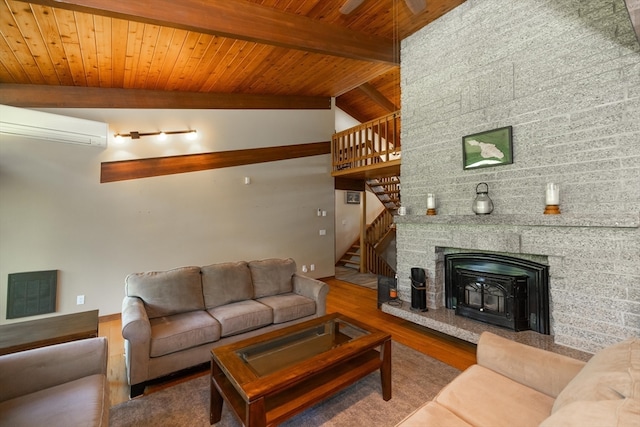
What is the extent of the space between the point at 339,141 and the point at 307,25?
9.58 ft

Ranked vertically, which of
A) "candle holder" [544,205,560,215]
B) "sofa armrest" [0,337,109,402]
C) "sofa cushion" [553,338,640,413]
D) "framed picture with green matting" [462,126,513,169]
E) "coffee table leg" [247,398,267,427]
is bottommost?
"coffee table leg" [247,398,267,427]

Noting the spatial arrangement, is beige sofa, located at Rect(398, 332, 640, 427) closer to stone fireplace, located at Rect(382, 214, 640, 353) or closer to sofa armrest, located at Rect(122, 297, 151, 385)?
stone fireplace, located at Rect(382, 214, 640, 353)

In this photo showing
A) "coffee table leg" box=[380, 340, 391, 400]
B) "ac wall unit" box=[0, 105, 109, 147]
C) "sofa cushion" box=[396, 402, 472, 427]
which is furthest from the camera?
"ac wall unit" box=[0, 105, 109, 147]

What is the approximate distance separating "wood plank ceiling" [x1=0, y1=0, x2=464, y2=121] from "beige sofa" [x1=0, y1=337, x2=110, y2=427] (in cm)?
253

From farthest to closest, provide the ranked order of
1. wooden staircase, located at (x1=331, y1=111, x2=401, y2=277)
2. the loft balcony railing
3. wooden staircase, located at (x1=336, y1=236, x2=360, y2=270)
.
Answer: wooden staircase, located at (x1=336, y1=236, x2=360, y2=270) → the loft balcony railing → wooden staircase, located at (x1=331, y1=111, x2=401, y2=277)

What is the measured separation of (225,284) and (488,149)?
10.5 feet

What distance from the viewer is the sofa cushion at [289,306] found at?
2922mm

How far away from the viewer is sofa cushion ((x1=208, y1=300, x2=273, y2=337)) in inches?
103

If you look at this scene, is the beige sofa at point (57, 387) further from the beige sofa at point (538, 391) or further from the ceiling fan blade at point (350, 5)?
the ceiling fan blade at point (350, 5)

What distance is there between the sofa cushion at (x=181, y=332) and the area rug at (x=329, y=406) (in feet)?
1.03

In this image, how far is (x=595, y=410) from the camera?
78 centimetres

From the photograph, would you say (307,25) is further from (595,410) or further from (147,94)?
(595,410)

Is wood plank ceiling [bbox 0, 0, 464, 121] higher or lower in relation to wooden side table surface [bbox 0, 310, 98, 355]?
higher

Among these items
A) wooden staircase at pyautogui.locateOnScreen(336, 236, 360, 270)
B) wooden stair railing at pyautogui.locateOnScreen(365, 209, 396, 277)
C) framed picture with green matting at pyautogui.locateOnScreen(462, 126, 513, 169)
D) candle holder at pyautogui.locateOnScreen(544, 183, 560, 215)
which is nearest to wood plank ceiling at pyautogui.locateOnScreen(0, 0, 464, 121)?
framed picture with green matting at pyautogui.locateOnScreen(462, 126, 513, 169)
